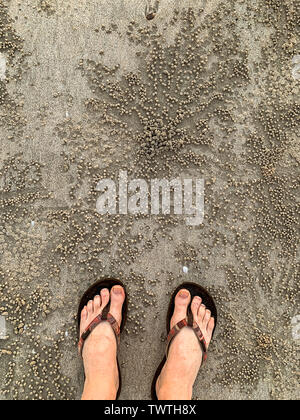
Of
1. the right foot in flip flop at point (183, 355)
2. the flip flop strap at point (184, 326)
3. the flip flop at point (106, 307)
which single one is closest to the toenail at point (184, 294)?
the right foot in flip flop at point (183, 355)

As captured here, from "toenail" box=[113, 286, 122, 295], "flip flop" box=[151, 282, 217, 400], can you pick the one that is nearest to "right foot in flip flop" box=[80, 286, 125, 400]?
"toenail" box=[113, 286, 122, 295]

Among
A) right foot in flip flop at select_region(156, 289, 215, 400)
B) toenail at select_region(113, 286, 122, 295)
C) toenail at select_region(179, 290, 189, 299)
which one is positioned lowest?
right foot in flip flop at select_region(156, 289, 215, 400)

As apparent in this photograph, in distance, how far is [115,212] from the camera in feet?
6.75

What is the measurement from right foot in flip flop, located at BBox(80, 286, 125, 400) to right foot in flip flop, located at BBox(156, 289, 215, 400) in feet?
0.93

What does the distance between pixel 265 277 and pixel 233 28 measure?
59.3 inches

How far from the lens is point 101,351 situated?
1.94 metres

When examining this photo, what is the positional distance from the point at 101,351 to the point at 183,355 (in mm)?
453

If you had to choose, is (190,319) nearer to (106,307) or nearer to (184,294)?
(184,294)

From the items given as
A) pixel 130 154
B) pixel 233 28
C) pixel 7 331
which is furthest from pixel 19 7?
pixel 7 331

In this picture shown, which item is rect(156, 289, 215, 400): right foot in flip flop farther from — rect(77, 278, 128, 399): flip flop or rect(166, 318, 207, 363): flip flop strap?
rect(77, 278, 128, 399): flip flop

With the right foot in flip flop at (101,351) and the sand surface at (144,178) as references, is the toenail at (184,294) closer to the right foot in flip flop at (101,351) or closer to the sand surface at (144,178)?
the sand surface at (144,178)

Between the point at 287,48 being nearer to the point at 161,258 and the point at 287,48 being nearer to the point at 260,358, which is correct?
the point at 161,258

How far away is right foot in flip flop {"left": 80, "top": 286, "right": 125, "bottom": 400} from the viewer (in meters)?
1.88

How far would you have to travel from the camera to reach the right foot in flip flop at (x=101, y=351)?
6.16 feet
